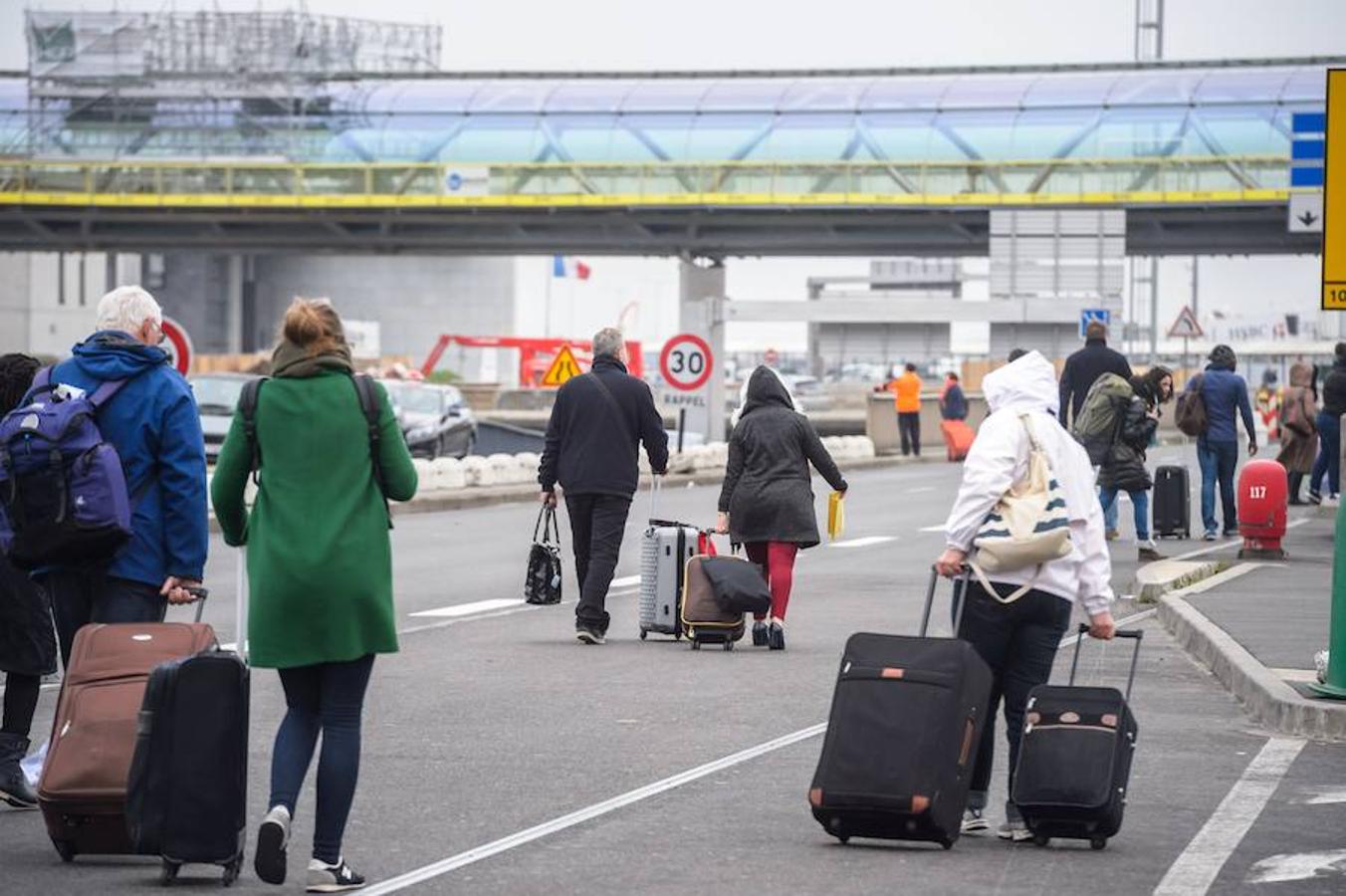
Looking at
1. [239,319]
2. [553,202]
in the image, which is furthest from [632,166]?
[239,319]

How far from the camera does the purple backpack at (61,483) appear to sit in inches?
321

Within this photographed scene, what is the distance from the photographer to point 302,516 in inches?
281

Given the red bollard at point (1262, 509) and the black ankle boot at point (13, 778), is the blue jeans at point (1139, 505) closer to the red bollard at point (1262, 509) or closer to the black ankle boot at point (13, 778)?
the red bollard at point (1262, 509)

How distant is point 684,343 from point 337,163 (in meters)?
29.2

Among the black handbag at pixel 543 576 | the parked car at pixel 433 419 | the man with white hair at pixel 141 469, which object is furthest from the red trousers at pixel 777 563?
the parked car at pixel 433 419

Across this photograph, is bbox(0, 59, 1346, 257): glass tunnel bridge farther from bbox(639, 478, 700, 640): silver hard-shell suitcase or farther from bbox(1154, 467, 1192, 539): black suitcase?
bbox(639, 478, 700, 640): silver hard-shell suitcase

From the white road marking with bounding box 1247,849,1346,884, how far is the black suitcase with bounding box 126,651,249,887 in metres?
3.05

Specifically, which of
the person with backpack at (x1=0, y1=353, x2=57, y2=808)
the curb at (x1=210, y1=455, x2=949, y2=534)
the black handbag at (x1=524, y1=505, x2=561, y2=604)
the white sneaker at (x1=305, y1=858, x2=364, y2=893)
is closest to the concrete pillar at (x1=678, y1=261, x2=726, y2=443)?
the curb at (x1=210, y1=455, x2=949, y2=534)

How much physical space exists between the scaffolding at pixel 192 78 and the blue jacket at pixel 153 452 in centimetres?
5819

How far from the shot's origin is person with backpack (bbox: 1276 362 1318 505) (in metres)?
28.6

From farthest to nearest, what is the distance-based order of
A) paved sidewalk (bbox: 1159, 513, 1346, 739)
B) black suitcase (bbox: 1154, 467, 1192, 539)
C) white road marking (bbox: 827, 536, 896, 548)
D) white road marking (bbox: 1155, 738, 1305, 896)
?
white road marking (bbox: 827, 536, 896, 548)
black suitcase (bbox: 1154, 467, 1192, 539)
paved sidewalk (bbox: 1159, 513, 1346, 739)
white road marking (bbox: 1155, 738, 1305, 896)

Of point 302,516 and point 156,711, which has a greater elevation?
point 302,516

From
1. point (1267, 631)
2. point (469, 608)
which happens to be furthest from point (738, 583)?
point (469, 608)

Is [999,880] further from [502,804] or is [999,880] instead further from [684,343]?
[684,343]
